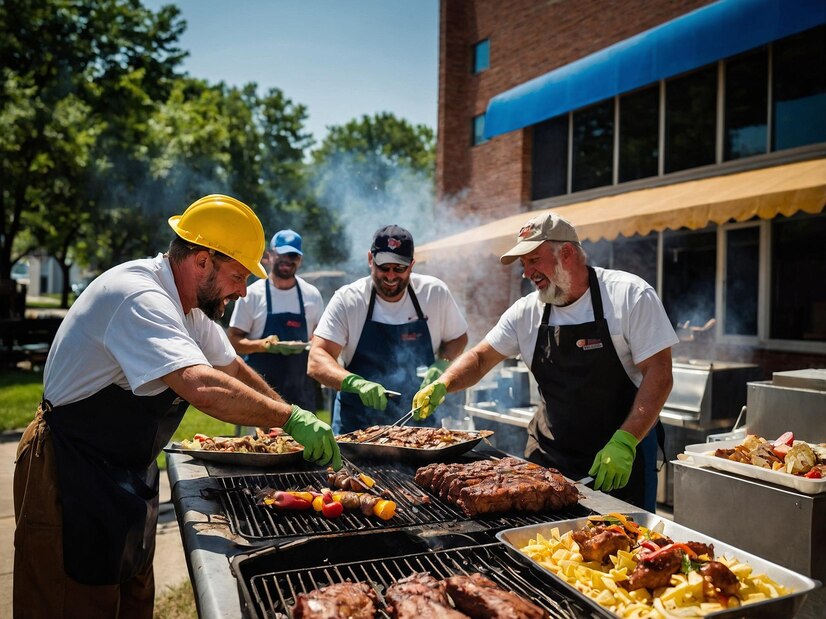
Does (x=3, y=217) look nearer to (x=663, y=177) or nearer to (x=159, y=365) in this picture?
(x=663, y=177)

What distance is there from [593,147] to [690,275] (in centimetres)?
363

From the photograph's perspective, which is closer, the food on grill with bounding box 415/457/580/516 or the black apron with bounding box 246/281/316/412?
the food on grill with bounding box 415/457/580/516

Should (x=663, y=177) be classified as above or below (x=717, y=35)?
below

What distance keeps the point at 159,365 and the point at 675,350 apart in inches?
341

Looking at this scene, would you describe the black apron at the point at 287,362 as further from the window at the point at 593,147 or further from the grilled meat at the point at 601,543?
the window at the point at 593,147

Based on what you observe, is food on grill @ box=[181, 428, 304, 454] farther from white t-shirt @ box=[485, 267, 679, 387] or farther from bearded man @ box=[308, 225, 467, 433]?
white t-shirt @ box=[485, 267, 679, 387]

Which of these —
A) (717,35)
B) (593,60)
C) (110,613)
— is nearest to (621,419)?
(110,613)

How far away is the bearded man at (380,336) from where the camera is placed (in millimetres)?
4184

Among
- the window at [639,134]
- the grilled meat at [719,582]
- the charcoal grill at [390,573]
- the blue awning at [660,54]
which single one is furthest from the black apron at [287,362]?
the window at [639,134]

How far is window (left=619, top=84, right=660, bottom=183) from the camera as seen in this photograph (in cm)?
1072

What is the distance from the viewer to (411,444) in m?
3.27

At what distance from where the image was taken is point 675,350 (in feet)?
30.6

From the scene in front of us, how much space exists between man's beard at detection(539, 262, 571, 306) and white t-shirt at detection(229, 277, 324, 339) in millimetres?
3395

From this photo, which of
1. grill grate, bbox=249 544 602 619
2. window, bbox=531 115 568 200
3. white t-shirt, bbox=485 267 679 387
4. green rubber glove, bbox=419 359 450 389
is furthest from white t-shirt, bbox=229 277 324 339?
window, bbox=531 115 568 200
